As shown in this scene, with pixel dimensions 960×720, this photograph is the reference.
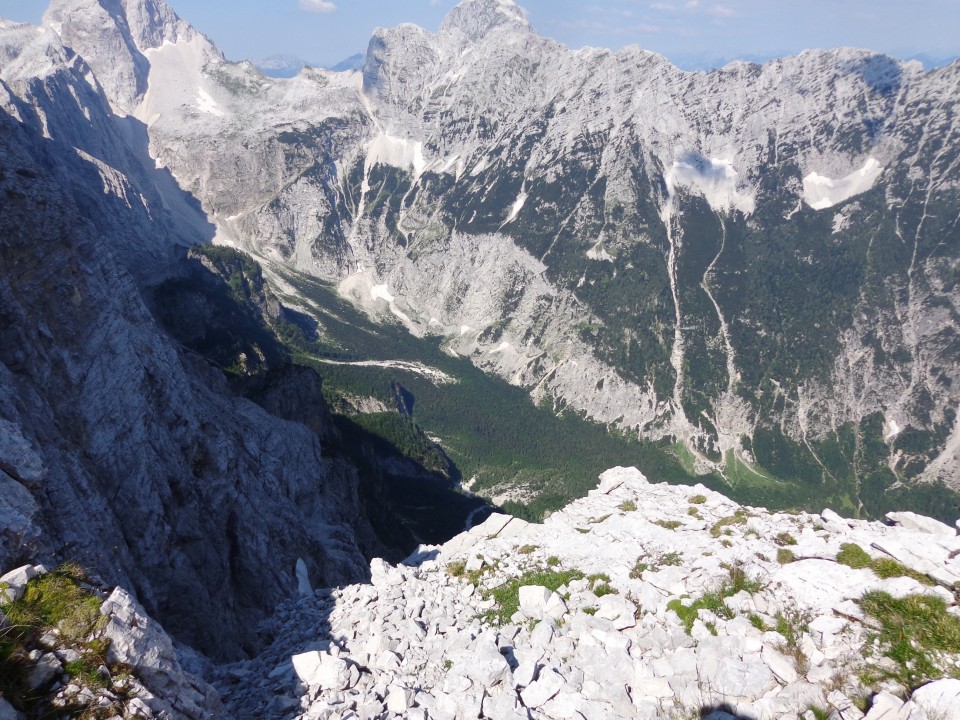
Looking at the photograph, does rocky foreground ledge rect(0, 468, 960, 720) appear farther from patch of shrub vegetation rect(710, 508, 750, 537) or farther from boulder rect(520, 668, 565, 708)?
patch of shrub vegetation rect(710, 508, 750, 537)

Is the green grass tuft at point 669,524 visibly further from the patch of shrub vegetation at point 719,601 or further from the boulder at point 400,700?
the boulder at point 400,700

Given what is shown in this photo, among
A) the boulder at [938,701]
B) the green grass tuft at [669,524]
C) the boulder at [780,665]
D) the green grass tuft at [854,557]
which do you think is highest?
the green grass tuft at [854,557]

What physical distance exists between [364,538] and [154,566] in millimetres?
55946

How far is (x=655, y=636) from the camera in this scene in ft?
65.1

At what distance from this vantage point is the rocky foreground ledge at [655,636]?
655 inches

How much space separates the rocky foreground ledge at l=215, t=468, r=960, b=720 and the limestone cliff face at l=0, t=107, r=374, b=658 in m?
7.20

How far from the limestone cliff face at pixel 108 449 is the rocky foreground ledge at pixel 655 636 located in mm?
7201

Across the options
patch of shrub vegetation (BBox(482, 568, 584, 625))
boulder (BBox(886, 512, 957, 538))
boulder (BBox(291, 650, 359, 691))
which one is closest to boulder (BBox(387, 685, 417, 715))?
boulder (BBox(291, 650, 359, 691))

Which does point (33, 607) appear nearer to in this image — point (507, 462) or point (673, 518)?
Answer: point (673, 518)

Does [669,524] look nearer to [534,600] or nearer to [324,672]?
[534,600]

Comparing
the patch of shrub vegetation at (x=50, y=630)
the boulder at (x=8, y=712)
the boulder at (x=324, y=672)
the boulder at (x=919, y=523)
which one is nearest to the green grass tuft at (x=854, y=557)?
the boulder at (x=919, y=523)

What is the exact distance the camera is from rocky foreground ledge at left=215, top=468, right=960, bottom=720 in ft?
54.5

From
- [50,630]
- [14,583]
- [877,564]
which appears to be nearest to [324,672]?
[50,630]

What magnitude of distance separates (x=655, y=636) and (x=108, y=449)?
91.5ft
